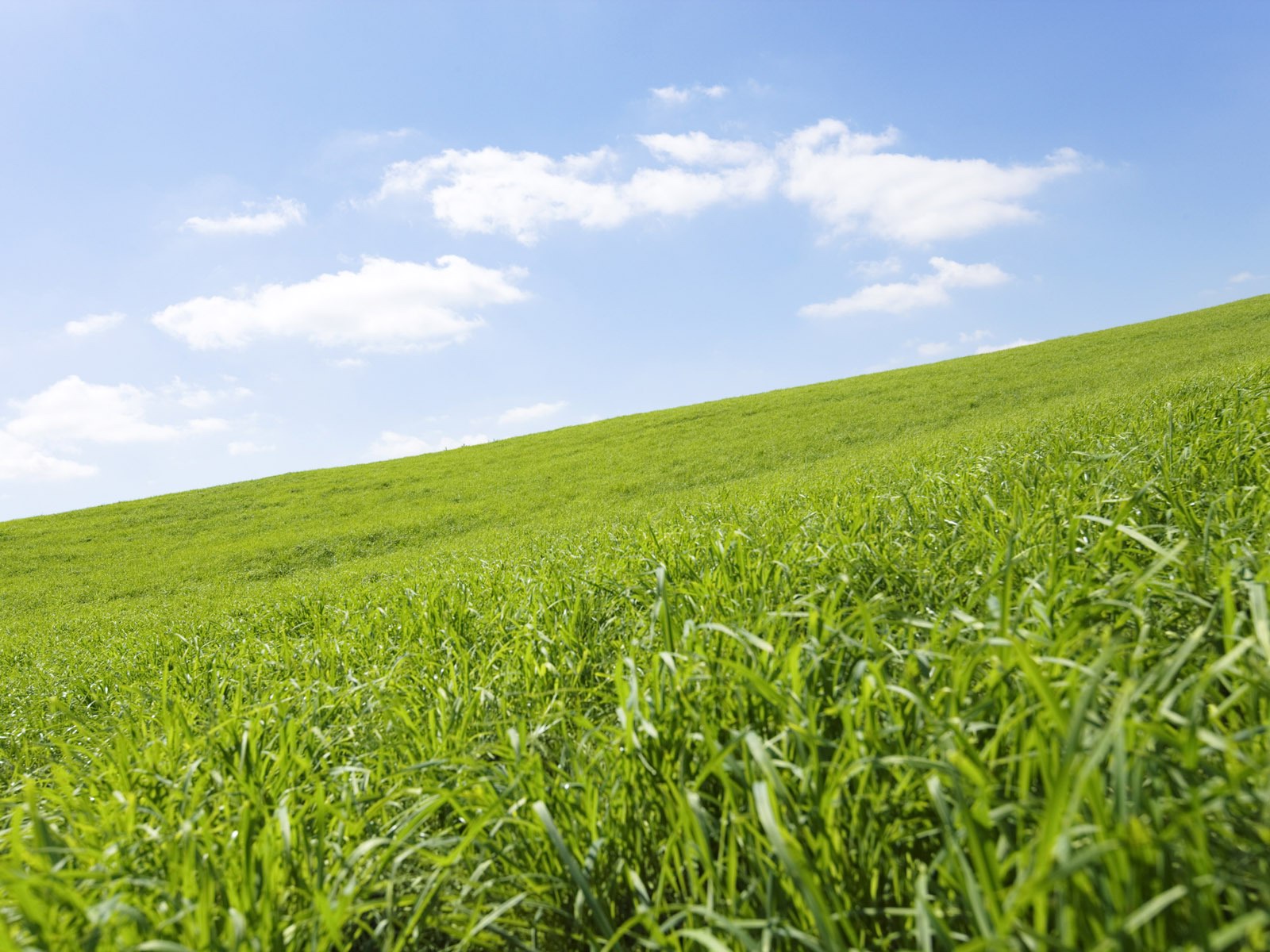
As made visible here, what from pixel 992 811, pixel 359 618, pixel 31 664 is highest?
pixel 992 811

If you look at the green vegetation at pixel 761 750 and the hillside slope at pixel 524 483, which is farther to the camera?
the hillside slope at pixel 524 483

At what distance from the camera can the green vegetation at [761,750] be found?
1532 millimetres

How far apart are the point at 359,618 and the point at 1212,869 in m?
6.38

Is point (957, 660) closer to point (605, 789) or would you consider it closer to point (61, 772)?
point (605, 789)

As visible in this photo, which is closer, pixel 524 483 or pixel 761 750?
pixel 761 750

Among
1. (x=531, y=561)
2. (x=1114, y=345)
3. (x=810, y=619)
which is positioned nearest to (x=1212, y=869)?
(x=810, y=619)

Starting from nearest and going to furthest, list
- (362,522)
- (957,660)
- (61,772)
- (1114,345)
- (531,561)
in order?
(957,660)
(61,772)
(531,561)
(362,522)
(1114,345)

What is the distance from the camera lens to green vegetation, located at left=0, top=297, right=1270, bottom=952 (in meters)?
1.53

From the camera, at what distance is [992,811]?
1569 millimetres

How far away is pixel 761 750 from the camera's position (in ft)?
5.82

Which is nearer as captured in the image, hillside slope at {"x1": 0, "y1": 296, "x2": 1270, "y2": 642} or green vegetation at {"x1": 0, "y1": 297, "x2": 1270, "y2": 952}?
green vegetation at {"x1": 0, "y1": 297, "x2": 1270, "y2": 952}

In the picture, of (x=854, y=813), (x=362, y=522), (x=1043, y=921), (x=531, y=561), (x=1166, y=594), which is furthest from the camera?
(x=362, y=522)

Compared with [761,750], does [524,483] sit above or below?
below

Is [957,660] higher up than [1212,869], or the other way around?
[957,660]
